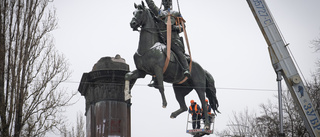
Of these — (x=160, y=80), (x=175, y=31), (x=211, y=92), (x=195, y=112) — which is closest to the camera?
(x=160, y=80)

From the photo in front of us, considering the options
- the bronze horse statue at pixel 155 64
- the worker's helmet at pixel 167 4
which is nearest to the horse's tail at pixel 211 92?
the bronze horse statue at pixel 155 64

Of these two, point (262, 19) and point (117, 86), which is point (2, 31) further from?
point (262, 19)

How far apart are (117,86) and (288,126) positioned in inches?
834

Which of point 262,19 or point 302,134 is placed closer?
point 262,19

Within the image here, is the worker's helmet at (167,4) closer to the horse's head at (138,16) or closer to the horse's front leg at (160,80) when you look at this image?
the horse's head at (138,16)

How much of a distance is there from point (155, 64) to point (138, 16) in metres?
1.72

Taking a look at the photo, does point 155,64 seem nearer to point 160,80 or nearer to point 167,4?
point 160,80

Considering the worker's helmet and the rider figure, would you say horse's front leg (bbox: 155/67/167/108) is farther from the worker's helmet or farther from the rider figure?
the worker's helmet

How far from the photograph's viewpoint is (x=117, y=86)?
65.2 ft

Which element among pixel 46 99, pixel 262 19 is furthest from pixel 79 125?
pixel 262 19

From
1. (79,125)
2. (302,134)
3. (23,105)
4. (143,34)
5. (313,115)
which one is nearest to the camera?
(143,34)

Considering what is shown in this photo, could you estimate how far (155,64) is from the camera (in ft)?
55.2

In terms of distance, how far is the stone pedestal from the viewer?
19.3m

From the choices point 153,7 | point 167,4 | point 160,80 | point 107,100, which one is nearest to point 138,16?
point 153,7
